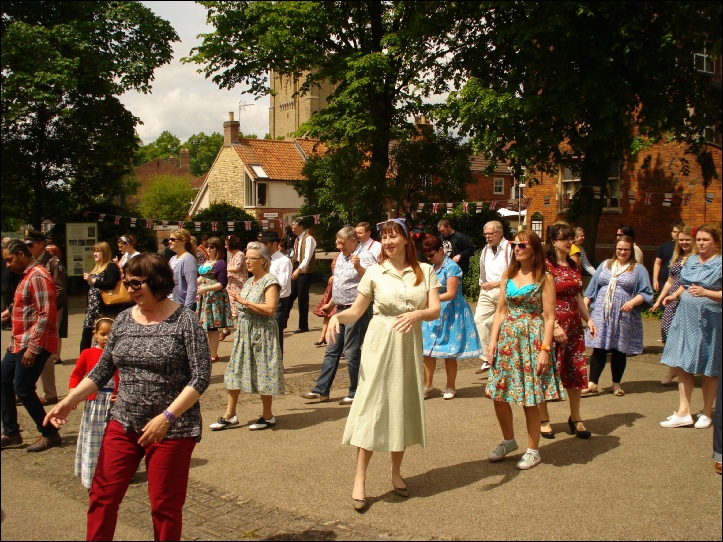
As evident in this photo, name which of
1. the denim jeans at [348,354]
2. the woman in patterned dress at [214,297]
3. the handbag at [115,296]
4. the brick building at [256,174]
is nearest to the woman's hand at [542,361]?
the denim jeans at [348,354]

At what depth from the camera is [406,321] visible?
16.1 feet

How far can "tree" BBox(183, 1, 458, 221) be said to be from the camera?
22.5 m

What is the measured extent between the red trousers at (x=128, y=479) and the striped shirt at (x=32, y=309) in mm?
2725

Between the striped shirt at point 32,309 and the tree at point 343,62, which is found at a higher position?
the tree at point 343,62

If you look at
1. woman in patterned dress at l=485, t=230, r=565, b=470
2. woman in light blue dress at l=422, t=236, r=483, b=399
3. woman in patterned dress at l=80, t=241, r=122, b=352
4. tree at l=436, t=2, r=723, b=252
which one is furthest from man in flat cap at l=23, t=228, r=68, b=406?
tree at l=436, t=2, r=723, b=252

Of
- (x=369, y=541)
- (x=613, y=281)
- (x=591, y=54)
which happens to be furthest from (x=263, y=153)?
(x=369, y=541)

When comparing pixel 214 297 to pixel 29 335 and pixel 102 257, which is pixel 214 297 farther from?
pixel 29 335

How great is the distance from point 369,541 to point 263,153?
173 ft

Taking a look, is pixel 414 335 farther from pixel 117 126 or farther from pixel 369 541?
pixel 117 126

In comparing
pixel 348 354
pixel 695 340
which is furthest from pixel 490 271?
pixel 695 340

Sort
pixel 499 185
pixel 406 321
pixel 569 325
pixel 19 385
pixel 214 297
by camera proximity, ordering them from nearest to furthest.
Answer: pixel 406 321 → pixel 19 385 → pixel 569 325 → pixel 214 297 → pixel 499 185

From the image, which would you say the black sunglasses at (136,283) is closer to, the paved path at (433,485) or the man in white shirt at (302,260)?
the paved path at (433,485)

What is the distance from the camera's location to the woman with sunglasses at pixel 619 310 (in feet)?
27.1

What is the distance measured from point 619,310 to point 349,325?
312 cm
